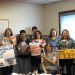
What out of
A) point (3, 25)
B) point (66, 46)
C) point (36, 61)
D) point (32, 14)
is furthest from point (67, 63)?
point (32, 14)

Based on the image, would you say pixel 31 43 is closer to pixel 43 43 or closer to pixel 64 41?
pixel 43 43

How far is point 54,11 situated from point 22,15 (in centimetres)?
108

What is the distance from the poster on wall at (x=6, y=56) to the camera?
12.2 ft

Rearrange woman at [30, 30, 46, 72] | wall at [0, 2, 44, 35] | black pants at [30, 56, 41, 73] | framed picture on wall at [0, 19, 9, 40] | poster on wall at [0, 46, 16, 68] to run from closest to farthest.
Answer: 1. poster on wall at [0, 46, 16, 68]
2. woman at [30, 30, 46, 72]
3. black pants at [30, 56, 41, 73]
4. framed picture on wall at [0, 19, 9, 40]
5. wall at [0, 2, 44, 35]

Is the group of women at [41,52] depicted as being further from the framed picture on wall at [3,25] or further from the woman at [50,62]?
the framed picture on wall at [3,25]

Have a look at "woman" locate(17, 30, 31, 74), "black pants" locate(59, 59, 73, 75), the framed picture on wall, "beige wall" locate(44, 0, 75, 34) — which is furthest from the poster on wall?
"beige wall" locate(44, 0, 75, 34)

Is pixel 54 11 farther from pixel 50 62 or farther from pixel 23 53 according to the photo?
pixel 50 62

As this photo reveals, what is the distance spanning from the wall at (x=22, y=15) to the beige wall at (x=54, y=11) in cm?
17

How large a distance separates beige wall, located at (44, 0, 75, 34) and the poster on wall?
102 inches

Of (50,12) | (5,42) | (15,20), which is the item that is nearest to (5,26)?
(15,20)

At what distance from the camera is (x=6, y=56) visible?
378 cm

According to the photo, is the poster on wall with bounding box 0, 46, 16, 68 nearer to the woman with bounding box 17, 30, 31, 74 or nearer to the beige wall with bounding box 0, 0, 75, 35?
the woman with bounding box 17, 30, 31, 74

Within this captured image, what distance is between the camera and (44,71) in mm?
3629

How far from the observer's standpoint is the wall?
18.0 ft
